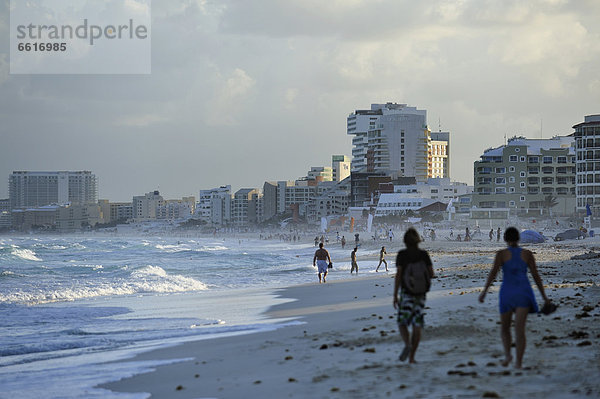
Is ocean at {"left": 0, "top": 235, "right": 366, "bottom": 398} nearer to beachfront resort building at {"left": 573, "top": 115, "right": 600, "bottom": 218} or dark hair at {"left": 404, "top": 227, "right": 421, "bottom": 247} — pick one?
dark hair at {"left": 404, "top": 227, "right": 421, "bottom": 247}

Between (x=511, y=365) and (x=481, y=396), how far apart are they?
1.48 m

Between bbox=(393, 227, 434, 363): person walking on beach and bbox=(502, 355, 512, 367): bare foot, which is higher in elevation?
bbox=(393, 227, 434, 363): person walking on beach

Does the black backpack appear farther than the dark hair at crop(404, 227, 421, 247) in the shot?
No

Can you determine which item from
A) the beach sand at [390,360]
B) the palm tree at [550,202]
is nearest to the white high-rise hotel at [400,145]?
the palm tree at [550,202]

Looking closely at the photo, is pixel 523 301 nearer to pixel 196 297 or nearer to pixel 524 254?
pixel 524 254

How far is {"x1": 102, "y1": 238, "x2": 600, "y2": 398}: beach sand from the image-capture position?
730 centimetres

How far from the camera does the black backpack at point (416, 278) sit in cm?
827

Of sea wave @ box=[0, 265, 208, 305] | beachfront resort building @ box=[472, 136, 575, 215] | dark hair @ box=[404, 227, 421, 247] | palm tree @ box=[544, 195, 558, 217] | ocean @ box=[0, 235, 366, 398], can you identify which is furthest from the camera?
beachfront resort building @ box=[472, 136, 575, 215]

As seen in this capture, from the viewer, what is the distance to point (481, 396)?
22.1ft

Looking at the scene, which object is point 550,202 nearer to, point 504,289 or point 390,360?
point 390,360

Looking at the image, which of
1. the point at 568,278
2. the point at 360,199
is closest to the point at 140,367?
the point at 568,278

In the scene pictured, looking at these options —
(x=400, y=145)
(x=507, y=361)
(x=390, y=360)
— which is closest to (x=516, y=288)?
(x=507, y=361)

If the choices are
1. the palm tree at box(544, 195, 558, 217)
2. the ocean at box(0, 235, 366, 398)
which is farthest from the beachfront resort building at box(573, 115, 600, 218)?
the ocean at box(0, 235, 366, 398)

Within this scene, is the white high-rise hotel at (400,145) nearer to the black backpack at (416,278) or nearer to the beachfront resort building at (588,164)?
the beachfront resort building at (588,164)
